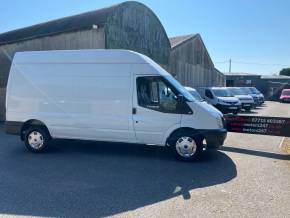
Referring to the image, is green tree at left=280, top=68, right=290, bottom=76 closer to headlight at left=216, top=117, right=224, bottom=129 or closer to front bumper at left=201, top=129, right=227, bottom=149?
headlight at left=216, top=117, right=224, bottom=129

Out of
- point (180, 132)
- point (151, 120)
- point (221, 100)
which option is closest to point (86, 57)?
point (151, 120)

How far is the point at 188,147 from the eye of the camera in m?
6.89

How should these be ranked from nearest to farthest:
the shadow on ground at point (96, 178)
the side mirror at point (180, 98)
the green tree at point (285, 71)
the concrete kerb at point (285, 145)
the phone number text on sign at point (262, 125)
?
1. the shadow on ground at point (96, 178)
2. the side mirror at point (180, 98)
3. the phone number text on sign at point (262, 125)
4. the concrete kerb at point (285, 145)
5. the green tree at point (285, 71)

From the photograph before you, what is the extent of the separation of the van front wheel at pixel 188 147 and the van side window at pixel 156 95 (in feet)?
2.39

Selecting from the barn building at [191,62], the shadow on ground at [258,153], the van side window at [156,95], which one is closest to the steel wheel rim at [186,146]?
the van side window at [156,95]

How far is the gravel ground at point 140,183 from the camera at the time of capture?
426 cm

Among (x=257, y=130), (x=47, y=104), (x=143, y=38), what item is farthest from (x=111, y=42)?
(x=257, y=130)

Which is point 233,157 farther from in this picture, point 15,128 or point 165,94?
point 15,128

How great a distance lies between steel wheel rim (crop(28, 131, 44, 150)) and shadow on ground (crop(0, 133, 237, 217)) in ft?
0.93

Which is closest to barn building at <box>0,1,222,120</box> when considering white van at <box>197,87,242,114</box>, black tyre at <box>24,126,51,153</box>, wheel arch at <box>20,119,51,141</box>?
white van at <box>197,87,242,114</box>

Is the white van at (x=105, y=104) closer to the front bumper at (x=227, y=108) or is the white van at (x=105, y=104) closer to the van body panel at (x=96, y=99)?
the van body panel at (x=96, y=99)

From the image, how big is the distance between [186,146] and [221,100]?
11.1m

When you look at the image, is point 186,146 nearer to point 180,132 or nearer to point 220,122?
point 180,132

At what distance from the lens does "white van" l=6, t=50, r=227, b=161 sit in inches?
272
